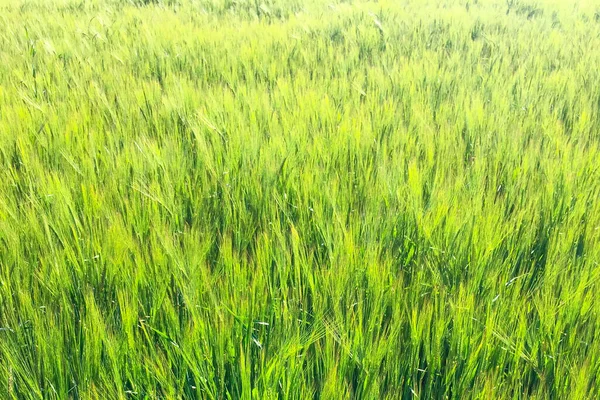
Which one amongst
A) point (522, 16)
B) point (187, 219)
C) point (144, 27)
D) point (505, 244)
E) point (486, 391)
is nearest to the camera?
point (486, 391)

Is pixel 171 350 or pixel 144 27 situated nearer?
pixel 171 350

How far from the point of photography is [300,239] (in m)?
0.87

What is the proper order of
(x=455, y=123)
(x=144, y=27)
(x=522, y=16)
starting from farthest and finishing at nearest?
(x=522, y=16) → (x=144, y=27) → (x=455, y=123)

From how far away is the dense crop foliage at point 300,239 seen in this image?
60 cm

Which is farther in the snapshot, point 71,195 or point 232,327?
point 71,195

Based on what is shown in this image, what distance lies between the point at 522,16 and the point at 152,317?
159 inches

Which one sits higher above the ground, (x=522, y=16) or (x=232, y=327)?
(x=522, y=16)

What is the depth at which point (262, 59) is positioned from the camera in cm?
228

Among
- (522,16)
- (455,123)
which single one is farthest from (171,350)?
(522,16)

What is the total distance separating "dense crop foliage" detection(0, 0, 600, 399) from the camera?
1.98ft

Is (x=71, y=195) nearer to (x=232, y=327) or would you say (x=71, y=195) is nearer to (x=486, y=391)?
(x=232, y=327)

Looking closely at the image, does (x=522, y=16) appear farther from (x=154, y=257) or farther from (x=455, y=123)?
(x=154, y=257)

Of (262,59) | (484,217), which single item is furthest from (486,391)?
(262,59)

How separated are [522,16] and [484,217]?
11.8ft
